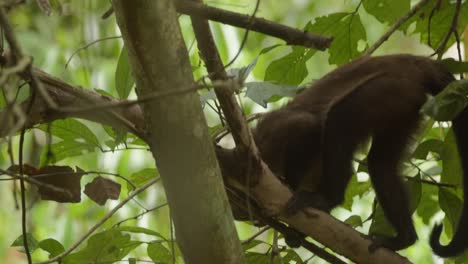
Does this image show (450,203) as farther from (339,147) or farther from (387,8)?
(387,8)

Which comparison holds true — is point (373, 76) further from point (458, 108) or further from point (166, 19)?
point (166, 19)

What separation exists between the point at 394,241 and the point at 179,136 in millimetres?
1336

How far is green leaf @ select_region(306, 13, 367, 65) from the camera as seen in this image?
2879 mm

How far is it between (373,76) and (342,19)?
23 cm

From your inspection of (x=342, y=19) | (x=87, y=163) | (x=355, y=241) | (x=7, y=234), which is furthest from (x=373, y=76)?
(x=7, y=234)

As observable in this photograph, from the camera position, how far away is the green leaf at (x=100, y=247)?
2346 mm

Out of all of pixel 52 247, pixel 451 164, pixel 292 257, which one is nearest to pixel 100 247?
pixel 52 247

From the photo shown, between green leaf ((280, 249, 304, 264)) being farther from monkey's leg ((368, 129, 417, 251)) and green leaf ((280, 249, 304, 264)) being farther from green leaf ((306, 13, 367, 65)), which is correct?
green leaf ((306, 13, 367, 65))

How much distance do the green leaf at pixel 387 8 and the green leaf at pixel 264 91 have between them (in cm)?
83

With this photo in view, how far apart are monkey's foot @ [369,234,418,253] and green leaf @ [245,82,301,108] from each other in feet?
2.04

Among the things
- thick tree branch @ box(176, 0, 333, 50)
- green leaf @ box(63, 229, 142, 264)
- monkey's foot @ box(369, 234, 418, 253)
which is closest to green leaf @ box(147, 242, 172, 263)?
green leaf @ box(63, 229, 142, 264)

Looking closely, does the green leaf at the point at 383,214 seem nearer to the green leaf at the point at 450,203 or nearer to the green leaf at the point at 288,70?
the green leaf at the point at 450,203

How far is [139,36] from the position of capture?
1696mm

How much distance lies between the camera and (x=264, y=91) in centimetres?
204
